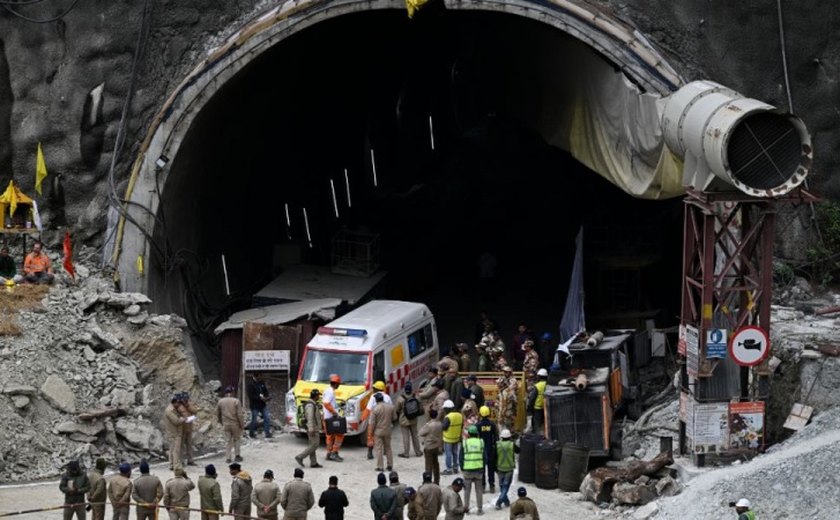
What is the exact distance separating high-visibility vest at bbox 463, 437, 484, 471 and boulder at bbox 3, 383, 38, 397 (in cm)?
755

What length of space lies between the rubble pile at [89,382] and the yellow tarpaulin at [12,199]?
1.74 meters

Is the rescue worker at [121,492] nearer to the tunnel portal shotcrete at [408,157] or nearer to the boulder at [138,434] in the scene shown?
the boulder at [138,434]

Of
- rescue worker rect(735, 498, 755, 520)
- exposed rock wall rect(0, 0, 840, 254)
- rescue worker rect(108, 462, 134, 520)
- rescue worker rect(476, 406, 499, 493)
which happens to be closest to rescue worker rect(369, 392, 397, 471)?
rescue worker rect(476, 406, 499, 493)

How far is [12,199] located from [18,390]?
18.4 ft

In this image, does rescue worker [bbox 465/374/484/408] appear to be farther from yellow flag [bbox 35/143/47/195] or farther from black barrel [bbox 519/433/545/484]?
yellow flag [bbox 35/143/47/195]

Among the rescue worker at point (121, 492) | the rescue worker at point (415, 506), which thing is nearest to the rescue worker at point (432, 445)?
the rescue worker at point (415, 506)

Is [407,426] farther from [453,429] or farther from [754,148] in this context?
[754,148]

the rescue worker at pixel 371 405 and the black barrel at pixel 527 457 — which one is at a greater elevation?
the rescue worker at pixel 371 405

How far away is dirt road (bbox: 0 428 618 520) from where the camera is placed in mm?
26500

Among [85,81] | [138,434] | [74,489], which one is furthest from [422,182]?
[74,489]

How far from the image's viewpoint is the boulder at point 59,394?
2894cm

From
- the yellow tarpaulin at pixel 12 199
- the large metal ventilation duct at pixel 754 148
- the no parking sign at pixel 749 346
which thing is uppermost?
the yellow tarpaulin at pixel 12 199

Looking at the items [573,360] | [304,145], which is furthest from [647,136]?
[304,145]

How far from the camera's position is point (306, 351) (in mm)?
31156
